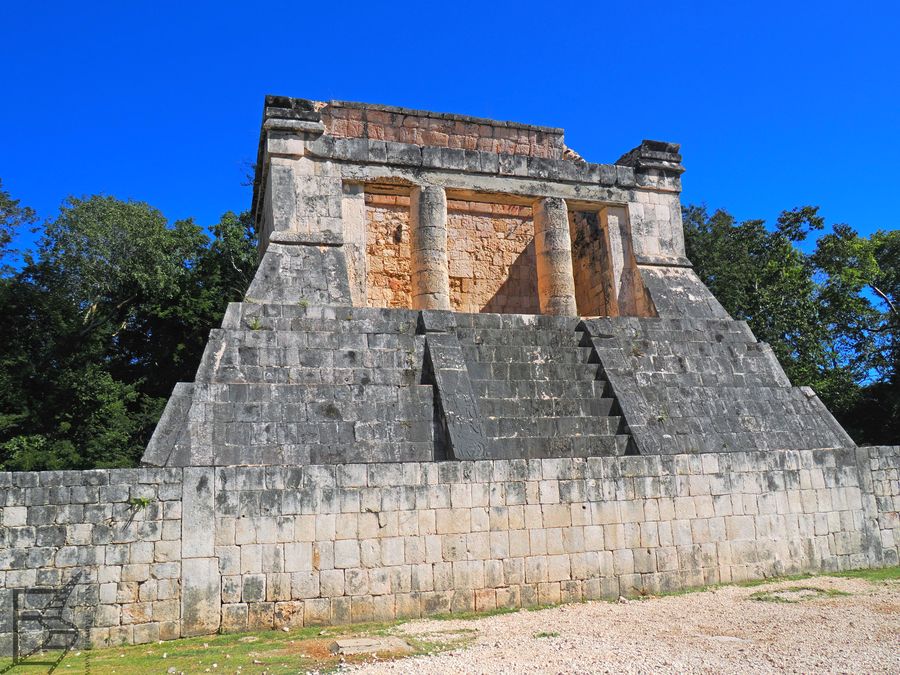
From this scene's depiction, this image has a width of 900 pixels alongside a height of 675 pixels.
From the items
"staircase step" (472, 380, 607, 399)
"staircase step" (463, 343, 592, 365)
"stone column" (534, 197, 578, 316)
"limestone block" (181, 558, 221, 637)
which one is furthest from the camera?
"stone column" (534, 197, 578, 316)

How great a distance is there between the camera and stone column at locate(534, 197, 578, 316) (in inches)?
520

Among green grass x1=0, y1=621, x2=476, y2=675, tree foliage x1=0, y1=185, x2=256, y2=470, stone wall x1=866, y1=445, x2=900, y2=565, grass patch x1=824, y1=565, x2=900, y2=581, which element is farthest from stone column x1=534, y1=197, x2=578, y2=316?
tree foliage x1=0, y1=185, x2=256, y2=470

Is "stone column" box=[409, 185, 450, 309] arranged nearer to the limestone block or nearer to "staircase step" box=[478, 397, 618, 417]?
"staircase step" box=[478, 397, 618, 417]

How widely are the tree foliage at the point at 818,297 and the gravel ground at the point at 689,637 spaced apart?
14.3 m

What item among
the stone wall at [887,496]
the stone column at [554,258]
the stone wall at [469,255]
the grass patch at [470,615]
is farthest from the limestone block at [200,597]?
the stone wall at [887,496]

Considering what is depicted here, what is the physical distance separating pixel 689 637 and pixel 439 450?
366cm

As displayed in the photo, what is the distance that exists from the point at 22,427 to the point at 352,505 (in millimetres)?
13891

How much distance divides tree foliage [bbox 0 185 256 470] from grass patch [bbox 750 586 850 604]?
46.4 feet

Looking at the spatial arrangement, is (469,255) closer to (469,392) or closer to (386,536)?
(469,392)

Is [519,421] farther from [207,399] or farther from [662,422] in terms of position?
[207,399]

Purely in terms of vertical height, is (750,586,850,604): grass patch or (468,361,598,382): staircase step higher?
(468,361,598,382): staircase step

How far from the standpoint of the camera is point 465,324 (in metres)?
11.0

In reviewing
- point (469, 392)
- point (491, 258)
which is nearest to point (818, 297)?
point (491, 258)

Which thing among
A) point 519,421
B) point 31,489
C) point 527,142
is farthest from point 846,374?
point 31,489
